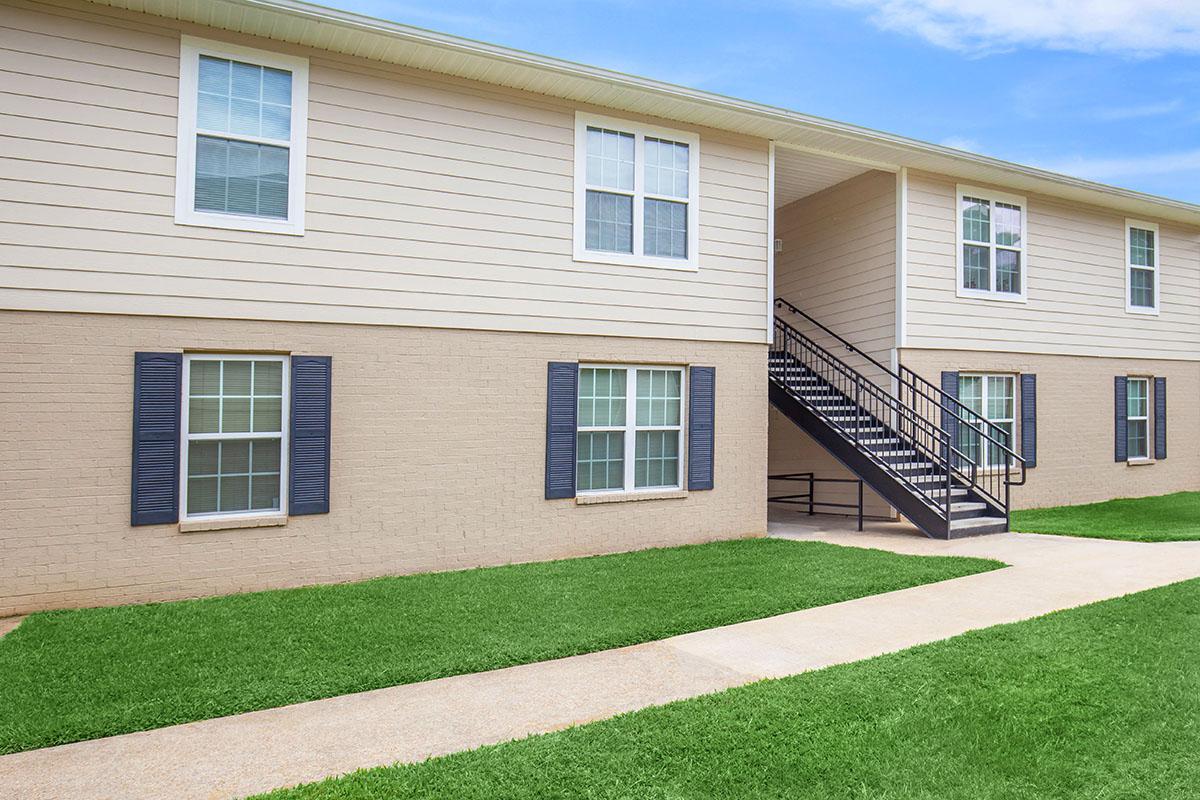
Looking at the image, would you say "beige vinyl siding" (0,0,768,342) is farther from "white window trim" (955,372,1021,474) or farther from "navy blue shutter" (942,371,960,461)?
"white window trim" (955,372,1021,474)

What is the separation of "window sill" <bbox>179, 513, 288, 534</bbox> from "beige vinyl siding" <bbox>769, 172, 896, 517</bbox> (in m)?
7.89

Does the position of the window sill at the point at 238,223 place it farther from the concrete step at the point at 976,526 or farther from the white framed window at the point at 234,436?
the concrete step at the point at 976,526

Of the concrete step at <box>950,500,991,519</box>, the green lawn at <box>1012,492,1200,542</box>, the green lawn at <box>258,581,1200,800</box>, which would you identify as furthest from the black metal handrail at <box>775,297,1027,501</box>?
the green lawn at <box>258,581,1200,800</box>

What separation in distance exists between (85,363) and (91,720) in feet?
11.6

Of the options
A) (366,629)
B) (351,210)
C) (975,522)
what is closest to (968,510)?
(975,522)

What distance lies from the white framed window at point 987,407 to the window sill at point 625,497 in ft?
16.8

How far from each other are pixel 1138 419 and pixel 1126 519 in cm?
359

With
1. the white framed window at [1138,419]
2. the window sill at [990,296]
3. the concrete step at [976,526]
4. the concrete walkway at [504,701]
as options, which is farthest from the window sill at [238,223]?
the white framed window at [1138,419]

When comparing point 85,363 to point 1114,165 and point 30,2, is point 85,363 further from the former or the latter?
point 1114,165

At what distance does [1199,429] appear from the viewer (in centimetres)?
1530

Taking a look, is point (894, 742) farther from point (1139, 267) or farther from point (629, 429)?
point (1139, 267)

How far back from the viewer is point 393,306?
25.9ft

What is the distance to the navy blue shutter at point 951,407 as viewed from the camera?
11.8 meters

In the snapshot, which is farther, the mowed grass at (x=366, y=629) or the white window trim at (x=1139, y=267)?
the white window trim at (x=1139, y=267)
